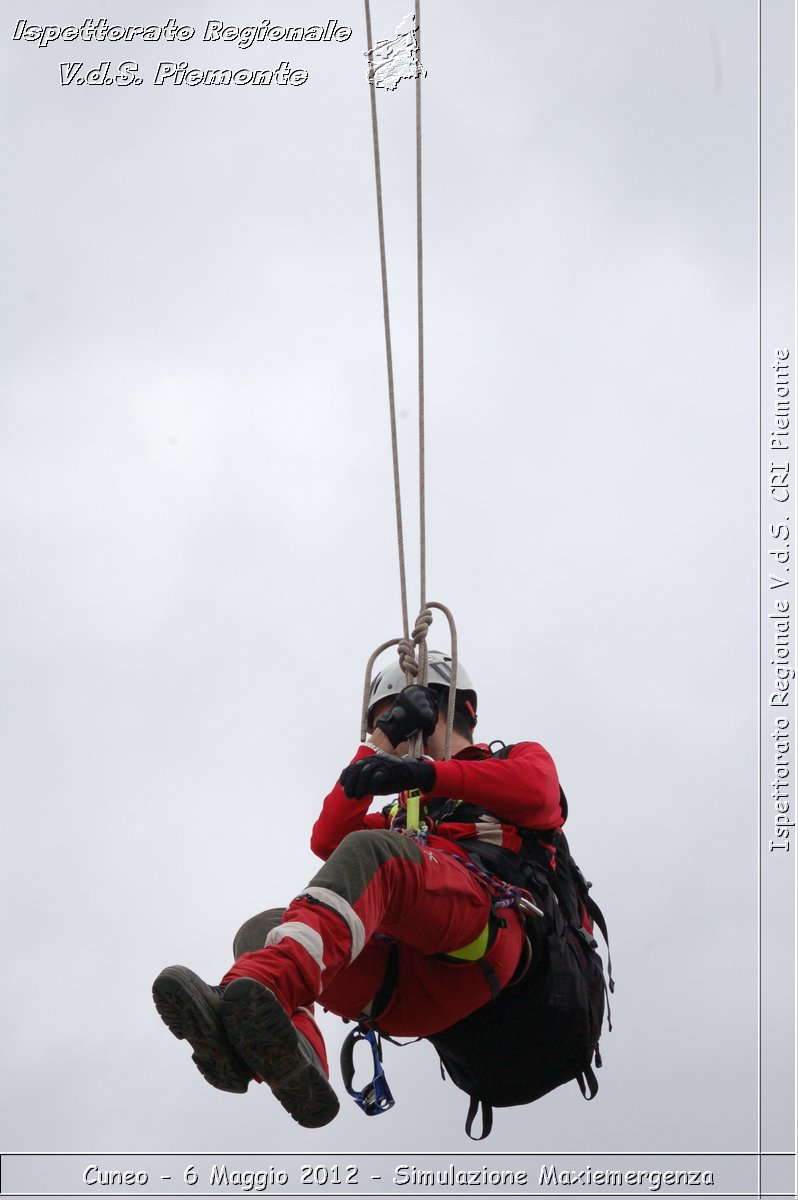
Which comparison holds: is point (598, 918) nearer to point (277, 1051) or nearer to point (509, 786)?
point (509, 786)

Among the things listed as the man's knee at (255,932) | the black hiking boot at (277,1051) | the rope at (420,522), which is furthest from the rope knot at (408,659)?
the black hiking boot at (277,1051)

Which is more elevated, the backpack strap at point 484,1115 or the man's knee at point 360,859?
the man's knee at point 360,859

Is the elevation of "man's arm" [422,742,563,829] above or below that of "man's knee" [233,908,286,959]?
above

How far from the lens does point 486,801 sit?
5.64m

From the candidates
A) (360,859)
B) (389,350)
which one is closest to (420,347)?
(389,350)

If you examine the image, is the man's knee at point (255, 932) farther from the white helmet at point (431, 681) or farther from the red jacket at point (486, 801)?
the white helmet at point (431, 681)

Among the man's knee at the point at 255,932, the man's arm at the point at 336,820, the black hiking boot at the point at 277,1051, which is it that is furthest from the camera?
the man's arm at the point at 336,820

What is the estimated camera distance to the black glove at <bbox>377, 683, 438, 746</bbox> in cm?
589

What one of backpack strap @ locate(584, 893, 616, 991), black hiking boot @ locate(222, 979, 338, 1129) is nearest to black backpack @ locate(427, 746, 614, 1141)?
backpack strap @ locate(584, 893, 616, 991)

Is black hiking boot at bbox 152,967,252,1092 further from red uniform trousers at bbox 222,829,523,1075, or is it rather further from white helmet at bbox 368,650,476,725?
white helmet at bbox 368,650,476,725

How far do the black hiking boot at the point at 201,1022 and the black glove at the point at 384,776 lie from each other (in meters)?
0.99

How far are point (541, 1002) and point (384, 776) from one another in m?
1.11

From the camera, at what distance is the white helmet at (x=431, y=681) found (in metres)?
6.63

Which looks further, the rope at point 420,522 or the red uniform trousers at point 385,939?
the rope at point 420,522
